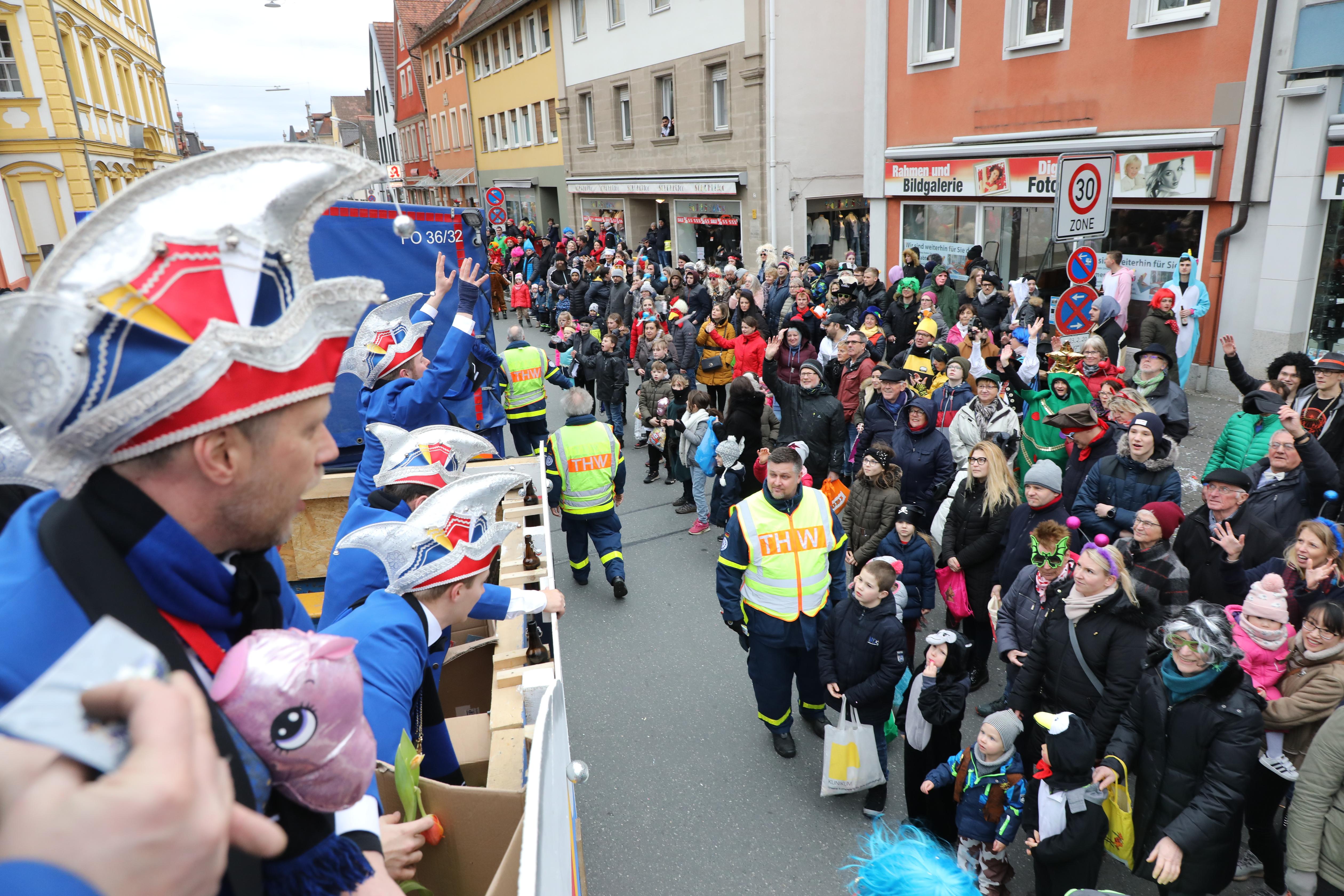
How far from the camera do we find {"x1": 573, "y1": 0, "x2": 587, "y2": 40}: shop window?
87.7ft

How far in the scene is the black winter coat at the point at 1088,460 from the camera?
19.7 feet

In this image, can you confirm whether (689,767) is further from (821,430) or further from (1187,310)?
(1187,310)

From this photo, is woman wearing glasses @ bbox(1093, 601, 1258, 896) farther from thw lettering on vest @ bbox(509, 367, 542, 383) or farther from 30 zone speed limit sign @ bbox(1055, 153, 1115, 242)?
thw lettering on vest @ bbox(509, 367, 542, 383)

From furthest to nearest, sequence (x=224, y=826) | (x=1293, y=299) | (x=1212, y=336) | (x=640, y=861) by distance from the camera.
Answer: (x=1212, y=336) → (x=1293, y=299) → (x=640, y=861) → (x=224, y=826)

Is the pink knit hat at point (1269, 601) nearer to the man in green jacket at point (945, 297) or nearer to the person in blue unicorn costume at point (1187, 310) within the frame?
the person in blue unicorn costume at point (1187, 310)

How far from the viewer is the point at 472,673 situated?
3.98 metres

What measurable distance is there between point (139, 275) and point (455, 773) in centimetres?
221

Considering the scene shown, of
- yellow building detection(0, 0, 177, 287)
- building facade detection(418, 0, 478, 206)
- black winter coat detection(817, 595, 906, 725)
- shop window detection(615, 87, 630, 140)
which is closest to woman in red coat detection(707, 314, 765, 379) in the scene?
black winter coat detection(817, 595, 906, 725)

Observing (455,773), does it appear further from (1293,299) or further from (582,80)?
(582,80)

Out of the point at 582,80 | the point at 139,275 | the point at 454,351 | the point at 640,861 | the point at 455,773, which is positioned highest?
the point at 582,80

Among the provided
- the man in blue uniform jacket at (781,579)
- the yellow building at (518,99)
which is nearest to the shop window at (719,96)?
the yellow building at (518,99)

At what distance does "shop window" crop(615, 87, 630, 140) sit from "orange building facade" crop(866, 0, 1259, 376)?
478 inches

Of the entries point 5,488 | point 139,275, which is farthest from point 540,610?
point 139,275

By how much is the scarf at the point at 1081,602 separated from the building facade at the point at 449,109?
126 feet
